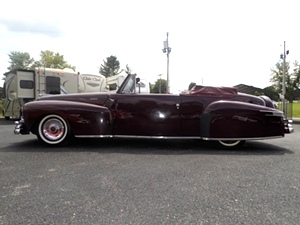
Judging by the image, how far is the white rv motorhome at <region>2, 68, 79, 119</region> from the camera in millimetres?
11508

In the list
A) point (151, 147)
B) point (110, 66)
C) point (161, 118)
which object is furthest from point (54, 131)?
point (110, 66)

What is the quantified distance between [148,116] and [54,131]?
1.78 m

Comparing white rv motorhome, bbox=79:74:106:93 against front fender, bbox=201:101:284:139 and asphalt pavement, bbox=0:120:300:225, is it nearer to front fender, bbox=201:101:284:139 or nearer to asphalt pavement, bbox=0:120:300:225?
asphalt pavement, bbox=0:120:300:225

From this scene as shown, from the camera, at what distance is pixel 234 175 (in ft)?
10.3

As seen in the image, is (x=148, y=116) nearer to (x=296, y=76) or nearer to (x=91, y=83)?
(x=91, y=83)

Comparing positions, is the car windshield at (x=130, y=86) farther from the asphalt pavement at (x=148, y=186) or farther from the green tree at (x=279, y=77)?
the green tree at (x=279, y=77)

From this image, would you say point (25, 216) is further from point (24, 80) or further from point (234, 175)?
point (24, 80)

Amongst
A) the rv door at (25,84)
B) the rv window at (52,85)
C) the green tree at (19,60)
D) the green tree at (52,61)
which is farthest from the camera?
the green tree at (19,60)

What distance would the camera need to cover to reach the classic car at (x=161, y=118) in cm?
465

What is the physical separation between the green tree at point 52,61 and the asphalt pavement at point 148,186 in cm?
5286

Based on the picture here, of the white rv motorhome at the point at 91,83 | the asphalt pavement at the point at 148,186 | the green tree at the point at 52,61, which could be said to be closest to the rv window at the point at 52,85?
the white rv motorhome at the point at 91,83

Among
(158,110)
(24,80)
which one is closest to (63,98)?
(158,110)

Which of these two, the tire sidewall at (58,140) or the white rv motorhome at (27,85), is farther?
the white rv motorhome at (27,85)

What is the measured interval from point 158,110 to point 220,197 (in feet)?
8.50
